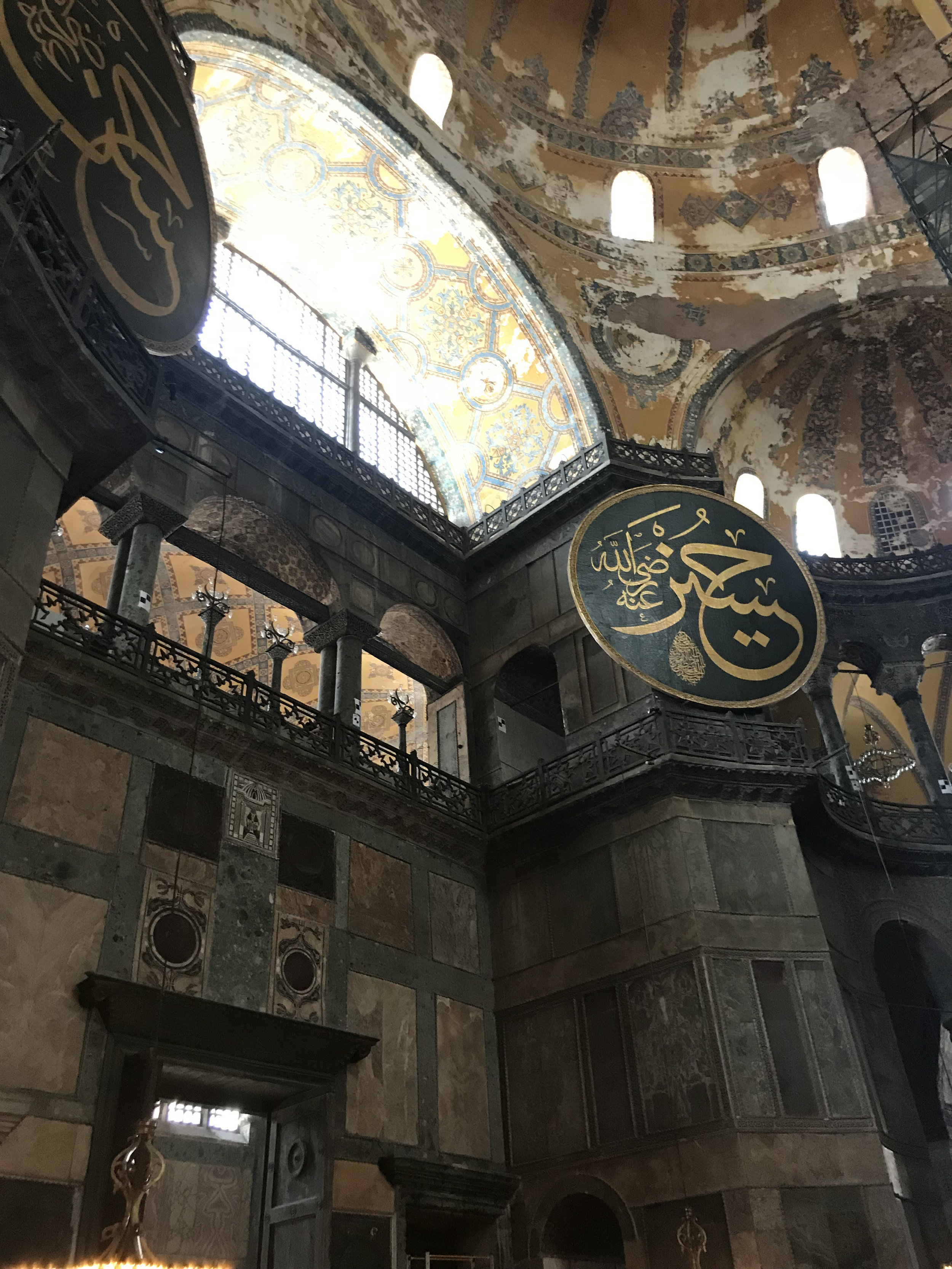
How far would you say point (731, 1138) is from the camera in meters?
7.85

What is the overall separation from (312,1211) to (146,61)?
8485 millimetres

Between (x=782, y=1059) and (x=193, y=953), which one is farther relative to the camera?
(x=782, y=1059)

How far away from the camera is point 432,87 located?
13805 millimetres

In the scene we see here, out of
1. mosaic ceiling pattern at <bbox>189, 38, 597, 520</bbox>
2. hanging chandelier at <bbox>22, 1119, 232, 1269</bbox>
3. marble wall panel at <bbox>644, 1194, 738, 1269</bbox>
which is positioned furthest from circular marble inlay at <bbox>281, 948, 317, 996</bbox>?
mosaic ceiling pattern at <bbox>189, 38, 597, 520</bbox>

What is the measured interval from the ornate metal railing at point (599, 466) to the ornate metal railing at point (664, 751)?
3.48 m

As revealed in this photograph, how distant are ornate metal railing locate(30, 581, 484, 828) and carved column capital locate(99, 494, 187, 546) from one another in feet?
2.82

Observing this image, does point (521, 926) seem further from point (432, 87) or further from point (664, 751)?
point (432, 87)

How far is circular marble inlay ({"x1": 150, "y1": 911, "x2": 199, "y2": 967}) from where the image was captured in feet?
23.9

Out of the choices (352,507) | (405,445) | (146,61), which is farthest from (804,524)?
(146,61)

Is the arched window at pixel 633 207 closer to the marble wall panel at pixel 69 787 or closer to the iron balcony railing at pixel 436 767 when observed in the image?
the iron balcony railing at pixel 436 767

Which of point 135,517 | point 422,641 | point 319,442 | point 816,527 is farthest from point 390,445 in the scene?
point 816,527

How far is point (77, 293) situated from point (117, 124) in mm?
1732

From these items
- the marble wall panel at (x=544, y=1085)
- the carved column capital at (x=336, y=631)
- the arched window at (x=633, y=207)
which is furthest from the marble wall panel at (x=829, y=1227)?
the arched window at (x=633, y=207)

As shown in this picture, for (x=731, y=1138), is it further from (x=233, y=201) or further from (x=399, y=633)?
(x=233, y=201)
